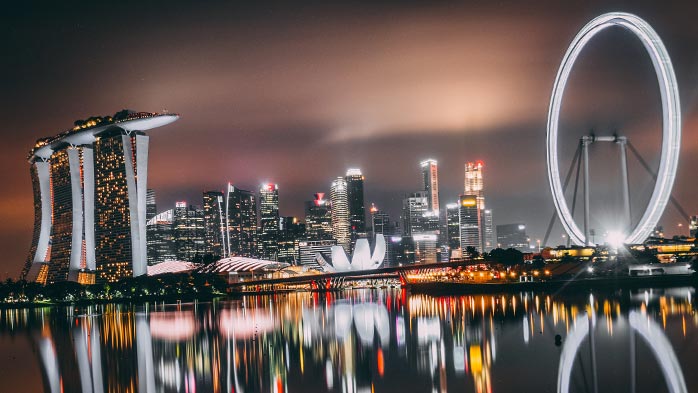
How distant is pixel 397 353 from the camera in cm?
4338

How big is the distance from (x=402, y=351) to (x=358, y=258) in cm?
12961

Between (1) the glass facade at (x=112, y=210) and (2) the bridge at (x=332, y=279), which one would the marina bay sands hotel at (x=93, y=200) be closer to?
(1) the glass facade at (x=112, y=210)

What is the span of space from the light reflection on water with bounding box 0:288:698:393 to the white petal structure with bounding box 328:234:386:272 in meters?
100

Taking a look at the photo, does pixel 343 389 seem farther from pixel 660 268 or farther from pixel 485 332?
pixel 660 268

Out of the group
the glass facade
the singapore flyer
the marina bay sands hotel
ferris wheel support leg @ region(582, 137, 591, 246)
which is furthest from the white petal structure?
the singapore flyer

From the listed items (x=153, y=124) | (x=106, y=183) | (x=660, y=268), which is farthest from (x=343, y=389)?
(x=106, y=183)

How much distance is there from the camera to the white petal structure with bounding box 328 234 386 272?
171 metres

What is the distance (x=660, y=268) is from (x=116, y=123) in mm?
105500

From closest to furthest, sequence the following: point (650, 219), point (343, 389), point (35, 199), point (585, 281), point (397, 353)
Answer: point (343, 389) < point (397, 353) < point (650, 219) < point (585, 281) < point (35, 199)

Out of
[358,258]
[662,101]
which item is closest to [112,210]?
[358,258]

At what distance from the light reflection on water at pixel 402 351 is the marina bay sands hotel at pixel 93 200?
262ft

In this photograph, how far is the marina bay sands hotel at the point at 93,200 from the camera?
147 meters

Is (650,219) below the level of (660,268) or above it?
above

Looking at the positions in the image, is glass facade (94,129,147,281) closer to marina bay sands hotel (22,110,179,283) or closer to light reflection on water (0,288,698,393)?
marina bay sands hotel (22,110,179,283)
